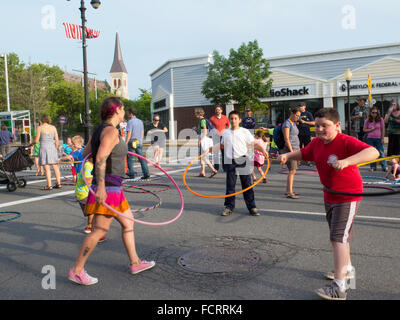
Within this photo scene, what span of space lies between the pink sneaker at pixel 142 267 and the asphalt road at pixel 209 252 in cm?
6

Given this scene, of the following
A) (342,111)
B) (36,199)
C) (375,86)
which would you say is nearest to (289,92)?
(342,111)

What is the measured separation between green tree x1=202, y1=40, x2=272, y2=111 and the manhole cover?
3015 cm

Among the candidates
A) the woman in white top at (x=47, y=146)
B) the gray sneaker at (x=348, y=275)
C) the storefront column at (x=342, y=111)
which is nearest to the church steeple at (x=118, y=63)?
the storefront column at (x=342, y=111)

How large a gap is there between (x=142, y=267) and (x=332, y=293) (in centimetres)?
200

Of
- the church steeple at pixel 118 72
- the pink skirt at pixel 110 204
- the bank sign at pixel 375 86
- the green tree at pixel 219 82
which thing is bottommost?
the pink skirt at pixel 110 204

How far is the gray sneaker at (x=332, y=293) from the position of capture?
3.53 metres

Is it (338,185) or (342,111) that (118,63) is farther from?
(338,185)

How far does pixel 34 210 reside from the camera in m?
8.12

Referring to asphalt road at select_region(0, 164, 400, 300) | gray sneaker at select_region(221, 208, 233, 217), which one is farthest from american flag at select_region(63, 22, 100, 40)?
gray sneaker at select_region(221, 208, 233, 217)

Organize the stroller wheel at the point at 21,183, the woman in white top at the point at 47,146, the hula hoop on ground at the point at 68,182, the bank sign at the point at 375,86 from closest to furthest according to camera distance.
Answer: the woman in white top at the point at 47,146 → the stroller wheel at the point at 21,183 → the hula hoop on ground at the point at 68,182 → the bank sign at the point at 375,86

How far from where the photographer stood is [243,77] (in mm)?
34281

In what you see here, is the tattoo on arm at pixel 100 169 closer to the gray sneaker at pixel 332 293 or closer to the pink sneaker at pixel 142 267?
the pink sneaker at pixel 142 267
